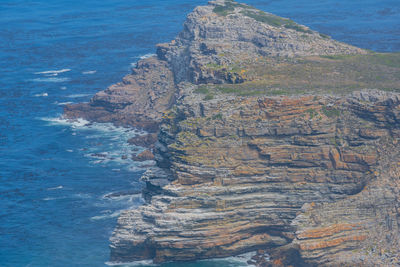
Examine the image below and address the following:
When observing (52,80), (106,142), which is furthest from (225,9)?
(52,80)

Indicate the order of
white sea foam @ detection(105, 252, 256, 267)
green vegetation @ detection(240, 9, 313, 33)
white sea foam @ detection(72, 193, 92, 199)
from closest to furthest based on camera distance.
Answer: white sea foam @ detection(105, 252, 256, 267), white sea foam @ detection(72, 193, 92, 199), green vegetation @ detection(240, 9, 313, 33)

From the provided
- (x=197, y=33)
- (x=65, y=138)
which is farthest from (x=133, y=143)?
(x=197, y=33)

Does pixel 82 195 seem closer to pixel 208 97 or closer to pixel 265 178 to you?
pixel 208 97

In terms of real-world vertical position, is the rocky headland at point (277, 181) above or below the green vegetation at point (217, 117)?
below

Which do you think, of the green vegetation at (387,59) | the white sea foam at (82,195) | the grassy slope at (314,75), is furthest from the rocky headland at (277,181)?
the white sea foam at (82,195)

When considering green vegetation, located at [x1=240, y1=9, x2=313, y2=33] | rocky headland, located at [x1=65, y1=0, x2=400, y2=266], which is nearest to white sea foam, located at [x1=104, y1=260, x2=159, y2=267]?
rocky headland, located at [x1=65, y1=0, x2=400, y2=266]

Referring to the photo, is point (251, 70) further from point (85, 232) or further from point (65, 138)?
point (65, 138)

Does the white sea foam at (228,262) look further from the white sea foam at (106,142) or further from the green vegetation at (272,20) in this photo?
the green vegetation at (272,20)

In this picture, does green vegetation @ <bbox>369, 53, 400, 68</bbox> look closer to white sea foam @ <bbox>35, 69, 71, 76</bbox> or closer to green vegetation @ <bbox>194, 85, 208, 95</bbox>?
green vegetation @ <bbox>194, 85, 208, 95</bbox>
